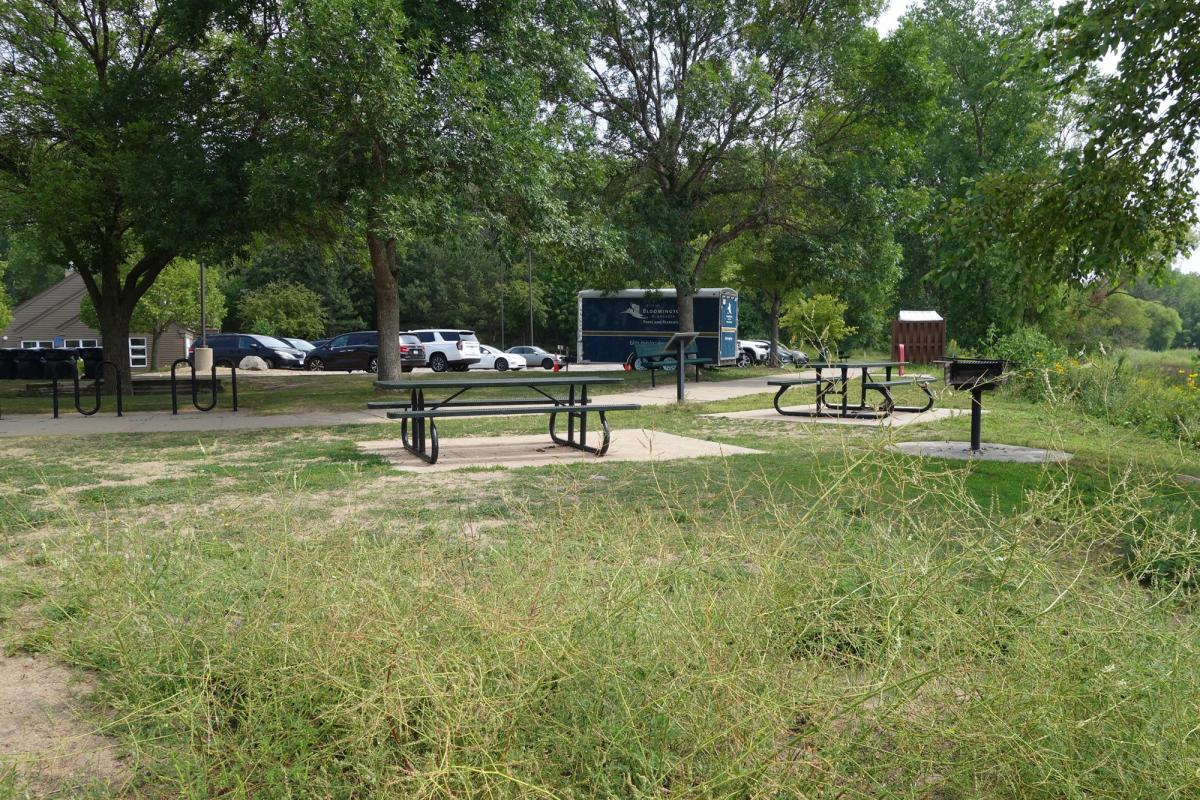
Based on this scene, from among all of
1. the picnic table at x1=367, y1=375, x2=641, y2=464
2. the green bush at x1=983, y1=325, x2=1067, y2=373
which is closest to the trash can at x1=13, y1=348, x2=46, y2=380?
the picnic table at x1=367, y1=375, x2=641, y2=464

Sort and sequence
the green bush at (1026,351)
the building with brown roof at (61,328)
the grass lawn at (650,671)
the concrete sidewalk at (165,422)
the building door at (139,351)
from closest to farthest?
the grass lawn at (650,671) → the concrete sidewalk at (165,422) → the green bush at (1026,351) → the building door at (139,351) → the building with brown roof at (61,328)

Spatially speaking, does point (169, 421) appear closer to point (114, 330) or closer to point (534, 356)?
point (114, 330)

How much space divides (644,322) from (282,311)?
30724 millimetres

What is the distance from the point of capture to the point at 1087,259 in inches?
314

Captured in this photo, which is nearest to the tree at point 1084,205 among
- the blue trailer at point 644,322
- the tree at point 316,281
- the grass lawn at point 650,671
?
the grass lawn at point 650,671

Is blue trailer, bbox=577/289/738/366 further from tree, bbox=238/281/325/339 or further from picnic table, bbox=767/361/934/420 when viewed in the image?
tree, bbox=238/281/325/339

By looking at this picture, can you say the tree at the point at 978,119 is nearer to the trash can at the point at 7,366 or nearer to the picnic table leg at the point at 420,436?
the picnic table leg at the point at 420,436

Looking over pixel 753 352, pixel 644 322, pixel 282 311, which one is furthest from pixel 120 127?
pixel 282 311

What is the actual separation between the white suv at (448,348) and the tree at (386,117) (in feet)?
64.2

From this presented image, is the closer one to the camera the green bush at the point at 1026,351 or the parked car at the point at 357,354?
the green bush at the point at 1026,351

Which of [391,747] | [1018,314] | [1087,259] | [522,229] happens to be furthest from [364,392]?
[391,747]

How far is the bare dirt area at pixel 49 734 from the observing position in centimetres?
246

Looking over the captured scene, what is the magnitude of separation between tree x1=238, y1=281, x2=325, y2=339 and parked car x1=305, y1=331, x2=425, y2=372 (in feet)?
58.9

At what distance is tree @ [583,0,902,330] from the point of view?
23047 millimetres
